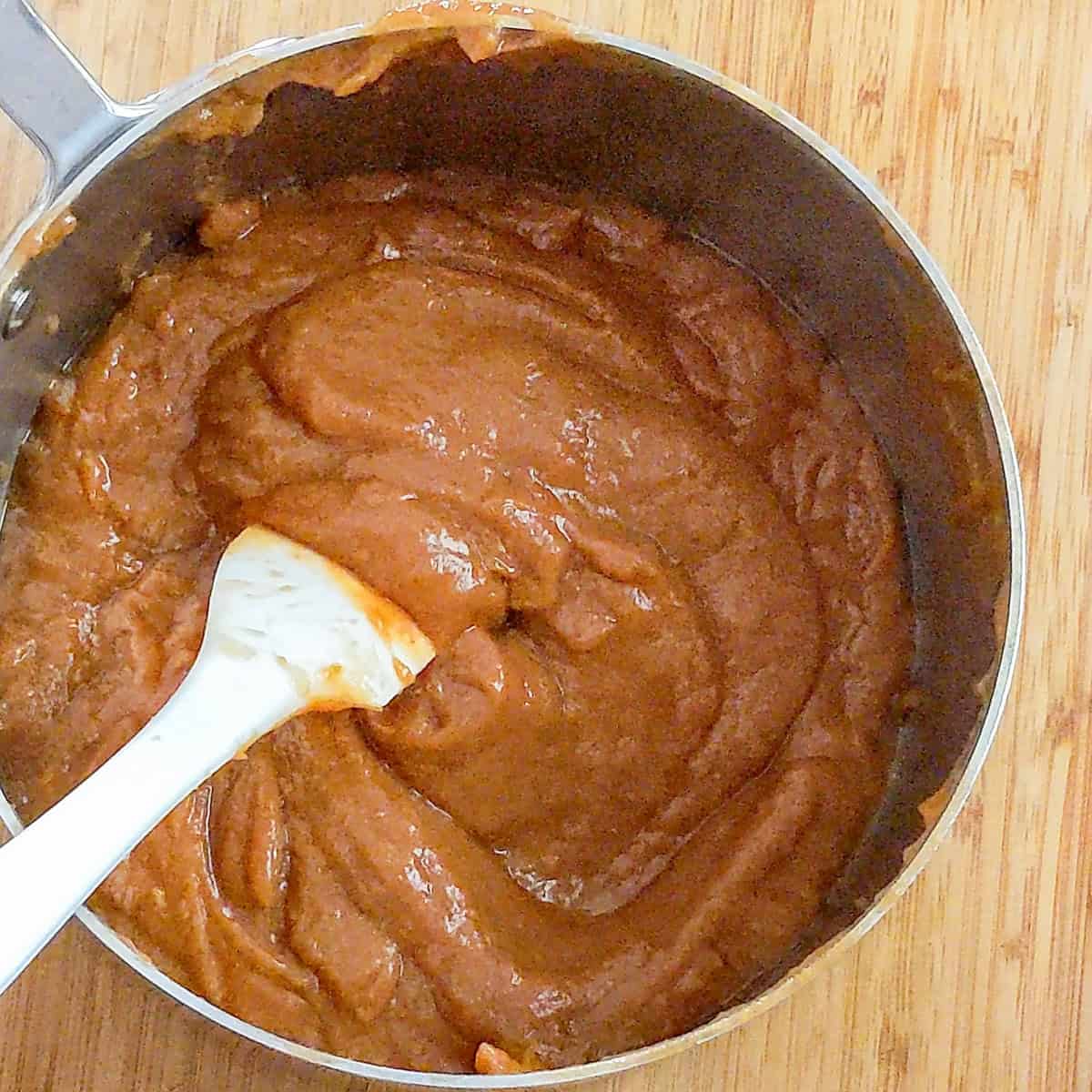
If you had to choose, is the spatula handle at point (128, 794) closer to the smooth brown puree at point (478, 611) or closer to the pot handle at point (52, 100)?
the smooth brown puree at point (478, 611)

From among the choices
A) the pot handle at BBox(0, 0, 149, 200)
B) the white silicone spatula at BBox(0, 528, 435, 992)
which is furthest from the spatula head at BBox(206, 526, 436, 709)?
the pot handle at BBox(0, 0, 149, 200)

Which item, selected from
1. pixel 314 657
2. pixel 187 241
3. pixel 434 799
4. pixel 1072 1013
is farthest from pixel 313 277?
pixel 1072 1013

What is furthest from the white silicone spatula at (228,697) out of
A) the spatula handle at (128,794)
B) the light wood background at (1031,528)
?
the light wood background at (1031,528)

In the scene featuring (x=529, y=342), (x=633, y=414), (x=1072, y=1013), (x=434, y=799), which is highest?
(x=529, y=342)

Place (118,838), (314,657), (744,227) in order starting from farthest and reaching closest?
(744,227) < (314,657) < (118,838)

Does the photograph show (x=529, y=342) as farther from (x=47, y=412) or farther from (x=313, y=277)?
(x=47, y=412)

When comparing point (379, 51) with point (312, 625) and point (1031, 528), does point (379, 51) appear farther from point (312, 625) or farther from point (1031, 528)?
point (1031, 528)
